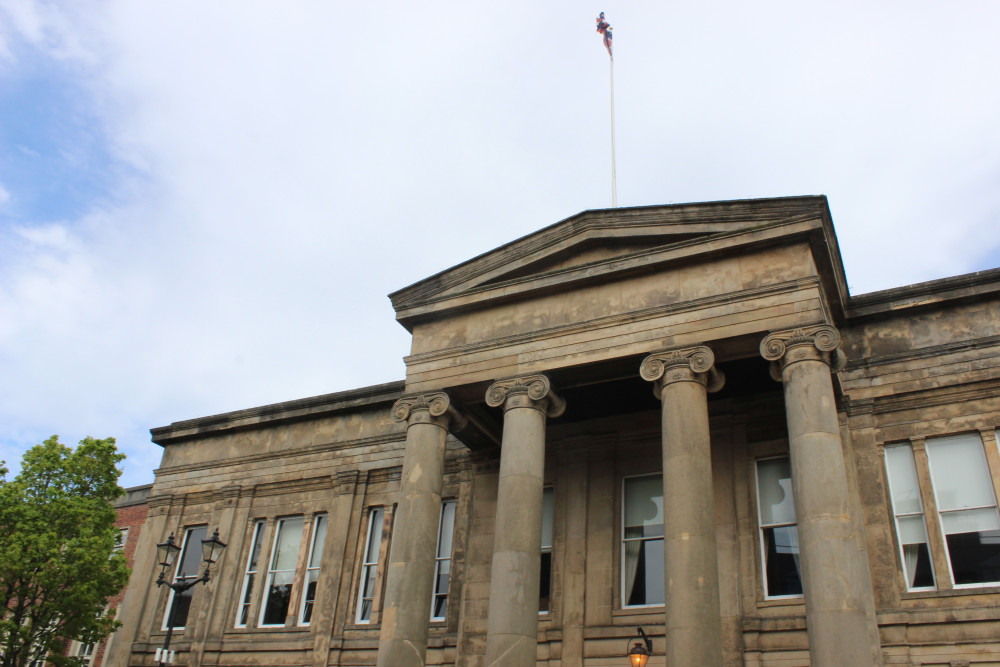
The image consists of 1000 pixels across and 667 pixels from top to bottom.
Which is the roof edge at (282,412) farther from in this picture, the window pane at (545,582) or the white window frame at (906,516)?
the white window frame at (906,516)

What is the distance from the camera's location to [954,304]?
55.3ft

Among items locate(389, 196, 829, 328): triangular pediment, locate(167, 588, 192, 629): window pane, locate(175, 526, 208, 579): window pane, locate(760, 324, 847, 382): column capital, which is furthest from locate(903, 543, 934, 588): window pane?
locate(175, 526, 208, 579): window pane

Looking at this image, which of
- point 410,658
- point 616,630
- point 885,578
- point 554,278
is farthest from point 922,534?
point 410,658

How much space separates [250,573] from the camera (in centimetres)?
2311

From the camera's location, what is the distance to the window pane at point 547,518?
19.3 meters

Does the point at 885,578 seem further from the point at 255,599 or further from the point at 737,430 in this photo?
the point at 255,599

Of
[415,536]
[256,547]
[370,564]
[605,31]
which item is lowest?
[415,536]

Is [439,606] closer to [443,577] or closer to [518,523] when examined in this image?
[443,577]

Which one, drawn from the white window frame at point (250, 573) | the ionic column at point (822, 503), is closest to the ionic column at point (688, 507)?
the ionic column at point (822, 503)

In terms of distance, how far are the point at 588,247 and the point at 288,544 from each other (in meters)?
12.4

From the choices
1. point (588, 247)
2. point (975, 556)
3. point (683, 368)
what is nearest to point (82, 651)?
point (588, 247)

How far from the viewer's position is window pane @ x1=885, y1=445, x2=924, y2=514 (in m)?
16.1

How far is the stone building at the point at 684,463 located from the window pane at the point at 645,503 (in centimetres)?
5

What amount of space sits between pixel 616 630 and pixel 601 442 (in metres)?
4.21
